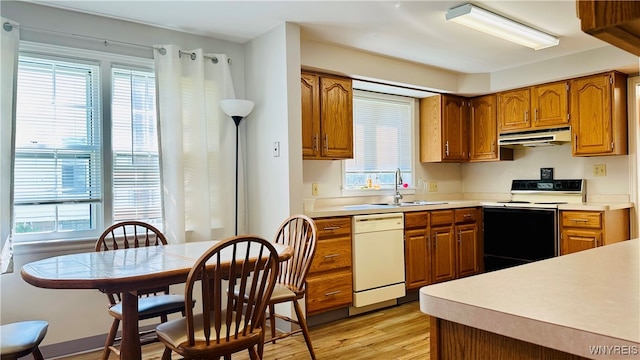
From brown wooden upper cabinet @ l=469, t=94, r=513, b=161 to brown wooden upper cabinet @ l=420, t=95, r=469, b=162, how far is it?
0.07 meters

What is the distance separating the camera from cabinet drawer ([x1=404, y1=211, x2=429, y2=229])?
3991mm

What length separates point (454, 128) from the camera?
4.91m

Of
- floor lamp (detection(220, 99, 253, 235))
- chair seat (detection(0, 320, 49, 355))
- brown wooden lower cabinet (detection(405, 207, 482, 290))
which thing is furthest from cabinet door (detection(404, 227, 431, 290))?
chair seat (detection(0, 320, 49, 355))

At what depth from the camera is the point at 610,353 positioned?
60cm

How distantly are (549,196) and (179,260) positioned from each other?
13.0 ft

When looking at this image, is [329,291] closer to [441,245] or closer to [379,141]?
[441,245]

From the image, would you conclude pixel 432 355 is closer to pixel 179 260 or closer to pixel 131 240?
pixel 179 260

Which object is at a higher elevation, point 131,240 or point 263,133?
point 263,133

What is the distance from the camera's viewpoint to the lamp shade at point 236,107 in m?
3.37

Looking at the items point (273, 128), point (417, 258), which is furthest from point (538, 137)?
point (273, 128)

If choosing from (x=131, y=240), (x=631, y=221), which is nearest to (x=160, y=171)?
(x=131, y=240)

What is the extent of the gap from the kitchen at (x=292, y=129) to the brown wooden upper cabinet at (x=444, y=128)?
0.20 m

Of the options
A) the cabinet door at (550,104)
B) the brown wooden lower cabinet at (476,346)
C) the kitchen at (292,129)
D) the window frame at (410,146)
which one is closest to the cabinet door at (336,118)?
the kitchen at (292,129)

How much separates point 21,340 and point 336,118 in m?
2.75
